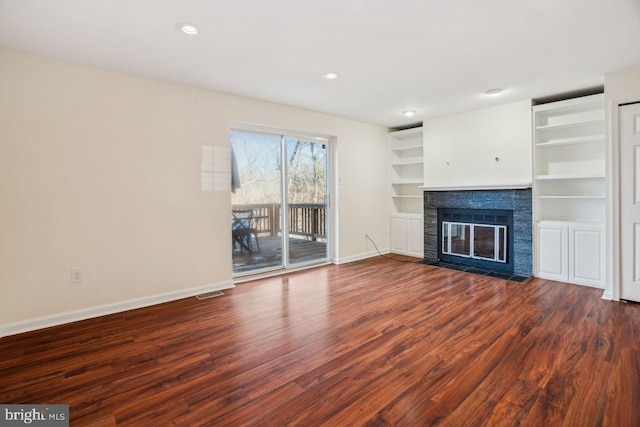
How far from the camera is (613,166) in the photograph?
10.5ft

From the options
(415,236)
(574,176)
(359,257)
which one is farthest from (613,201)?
(359,257)

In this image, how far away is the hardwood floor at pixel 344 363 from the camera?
1.63 m

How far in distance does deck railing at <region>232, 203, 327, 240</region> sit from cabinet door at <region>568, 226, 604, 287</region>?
3.34 meters

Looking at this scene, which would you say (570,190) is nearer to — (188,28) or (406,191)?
(406,191)

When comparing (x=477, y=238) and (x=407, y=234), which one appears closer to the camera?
(x=477, y=238)

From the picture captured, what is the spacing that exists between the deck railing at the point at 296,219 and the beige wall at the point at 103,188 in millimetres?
608

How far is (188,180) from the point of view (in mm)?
3531

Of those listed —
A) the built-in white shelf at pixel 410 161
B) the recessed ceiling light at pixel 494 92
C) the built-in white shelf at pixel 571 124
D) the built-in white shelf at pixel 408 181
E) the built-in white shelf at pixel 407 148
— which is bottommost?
the built-in white shelf at pixel 408 181

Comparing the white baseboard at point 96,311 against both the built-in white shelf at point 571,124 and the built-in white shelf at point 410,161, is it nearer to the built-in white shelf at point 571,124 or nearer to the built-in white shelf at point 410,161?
the built-in white shelf at point 410,161

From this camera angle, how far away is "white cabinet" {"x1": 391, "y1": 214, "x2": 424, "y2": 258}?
5.54 meters

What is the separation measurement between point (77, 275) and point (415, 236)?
4825mm

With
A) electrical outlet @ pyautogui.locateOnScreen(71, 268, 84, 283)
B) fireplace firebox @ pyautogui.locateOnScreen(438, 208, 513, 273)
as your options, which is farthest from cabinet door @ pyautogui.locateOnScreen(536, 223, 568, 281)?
electrical outlet @ pyautogui.locateOnScreen(71, 268, 84, 283)

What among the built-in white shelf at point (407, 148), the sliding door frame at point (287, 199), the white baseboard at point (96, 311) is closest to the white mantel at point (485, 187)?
the built-in white shelf at point (407, 148)

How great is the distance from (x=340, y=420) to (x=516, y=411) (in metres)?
0.92
